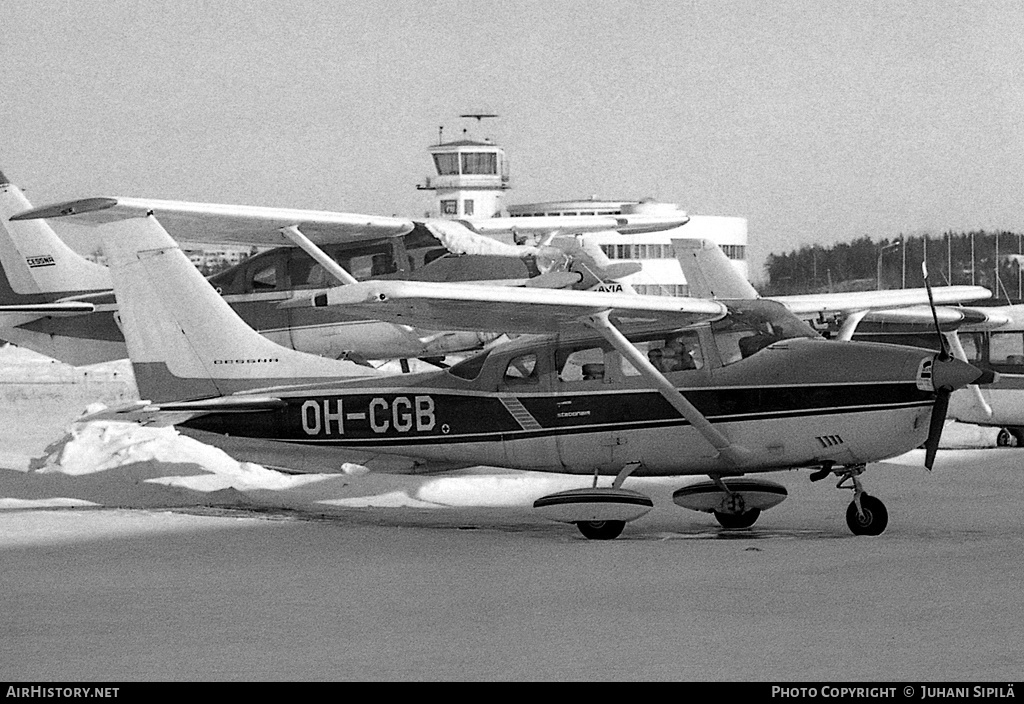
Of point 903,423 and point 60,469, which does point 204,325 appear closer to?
point 60,469

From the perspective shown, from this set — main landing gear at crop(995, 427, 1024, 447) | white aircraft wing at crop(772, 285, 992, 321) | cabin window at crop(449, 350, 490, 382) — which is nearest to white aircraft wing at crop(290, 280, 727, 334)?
cabin window at crop(449, 350, 490, 382)

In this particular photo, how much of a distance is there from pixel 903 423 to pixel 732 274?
1122cm

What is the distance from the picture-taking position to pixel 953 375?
8.98 m

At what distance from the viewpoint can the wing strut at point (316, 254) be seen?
1580 cm

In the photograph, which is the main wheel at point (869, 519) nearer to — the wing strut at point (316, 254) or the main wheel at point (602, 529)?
the main wheel at point (602, 529)

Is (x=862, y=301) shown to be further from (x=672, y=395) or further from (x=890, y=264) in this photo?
(x=890, y=264)

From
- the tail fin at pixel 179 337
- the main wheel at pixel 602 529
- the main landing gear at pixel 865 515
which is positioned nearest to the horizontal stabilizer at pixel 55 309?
the tail fin at pixel 179 337

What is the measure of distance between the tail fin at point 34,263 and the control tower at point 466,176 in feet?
130

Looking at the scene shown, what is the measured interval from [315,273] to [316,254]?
2.61 feet

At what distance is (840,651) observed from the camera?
553cm

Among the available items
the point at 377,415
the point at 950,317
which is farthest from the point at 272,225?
the point at 950,317

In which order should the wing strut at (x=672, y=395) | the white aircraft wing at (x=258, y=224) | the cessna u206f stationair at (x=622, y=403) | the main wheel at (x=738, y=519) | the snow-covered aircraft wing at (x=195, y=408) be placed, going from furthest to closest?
the white aircraft wing at (x=258, y=224)
the snow-covered aircraft wing at (x=195, y=408)
the main wheel at (x=738, y=519)
the wing strut at (x=672, y=395)
the cessna u206f stationair at (x=622, y=403)

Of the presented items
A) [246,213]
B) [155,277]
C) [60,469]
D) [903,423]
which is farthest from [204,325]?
[903,423]

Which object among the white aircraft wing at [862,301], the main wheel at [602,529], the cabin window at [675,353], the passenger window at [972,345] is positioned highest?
the cabin window at [675,353]
